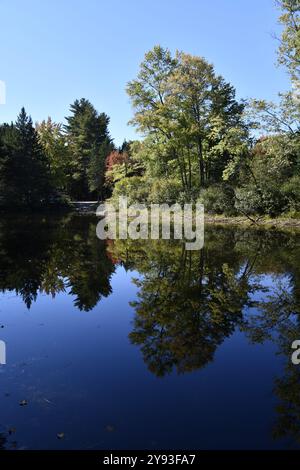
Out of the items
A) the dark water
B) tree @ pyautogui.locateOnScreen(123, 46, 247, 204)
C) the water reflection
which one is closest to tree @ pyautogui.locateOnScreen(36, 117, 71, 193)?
tree @ pyautogui.locateOnScreen(123, 46, 247, 204)

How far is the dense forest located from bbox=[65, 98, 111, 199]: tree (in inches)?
487

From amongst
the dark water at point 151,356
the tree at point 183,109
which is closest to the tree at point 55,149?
the tree at point 183,109

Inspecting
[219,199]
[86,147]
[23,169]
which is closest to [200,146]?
[219,199]

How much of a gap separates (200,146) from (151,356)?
27.4 metres

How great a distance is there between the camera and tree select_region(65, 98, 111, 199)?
56500 mm

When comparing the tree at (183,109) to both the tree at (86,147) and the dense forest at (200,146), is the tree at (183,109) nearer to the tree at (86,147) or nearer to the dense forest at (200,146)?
the dense forest at (200,146)

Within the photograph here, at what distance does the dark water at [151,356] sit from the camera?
411 cm

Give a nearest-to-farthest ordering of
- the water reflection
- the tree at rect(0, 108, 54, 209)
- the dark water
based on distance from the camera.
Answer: the dark water
the water reflection
the tree at rect(0, 108, 54, 209)

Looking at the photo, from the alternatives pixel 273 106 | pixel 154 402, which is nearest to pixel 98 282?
pixel 154 402

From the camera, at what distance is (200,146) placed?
31.3 m

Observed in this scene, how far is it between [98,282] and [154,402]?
6763 millimetres

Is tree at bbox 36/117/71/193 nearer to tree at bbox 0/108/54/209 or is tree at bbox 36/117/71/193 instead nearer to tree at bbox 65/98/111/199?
tree at bbox 65/98/111/199

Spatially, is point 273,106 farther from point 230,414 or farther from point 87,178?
point 87,178
